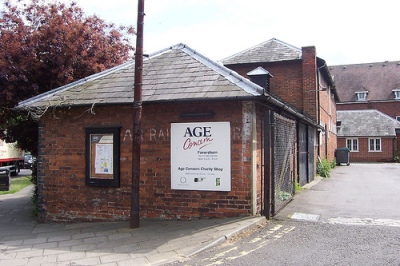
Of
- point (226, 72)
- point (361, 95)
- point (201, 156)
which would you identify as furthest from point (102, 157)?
point (361, 95)

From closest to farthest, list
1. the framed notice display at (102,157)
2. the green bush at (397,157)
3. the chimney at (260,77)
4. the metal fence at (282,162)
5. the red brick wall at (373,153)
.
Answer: the framed notice display at (102,157)
the metal fence at (282,162)
the chimney at (260,77)
the green bush at (397,157)
the red brick wall at (373,153)

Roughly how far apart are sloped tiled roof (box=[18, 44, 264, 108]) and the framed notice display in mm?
758

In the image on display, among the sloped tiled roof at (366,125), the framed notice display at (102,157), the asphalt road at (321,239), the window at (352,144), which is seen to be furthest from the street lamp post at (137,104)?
the window at (352,144)

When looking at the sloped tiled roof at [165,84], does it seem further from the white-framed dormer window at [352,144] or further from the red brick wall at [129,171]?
the white-framed dormer window at [352,144]

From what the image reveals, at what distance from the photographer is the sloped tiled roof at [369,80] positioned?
47969mm

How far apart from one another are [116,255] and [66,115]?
13.8ft

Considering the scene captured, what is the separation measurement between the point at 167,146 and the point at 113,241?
90.5 inches

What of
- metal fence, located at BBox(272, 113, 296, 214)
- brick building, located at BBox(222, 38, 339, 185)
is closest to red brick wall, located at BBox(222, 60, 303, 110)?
brick building, located at BBox(222, 38, 339, 185)

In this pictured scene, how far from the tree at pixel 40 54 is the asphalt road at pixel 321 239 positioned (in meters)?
7.14

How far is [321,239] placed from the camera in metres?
6.38

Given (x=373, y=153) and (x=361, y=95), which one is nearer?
(x=373, y=153)

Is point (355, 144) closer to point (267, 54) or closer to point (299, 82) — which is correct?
point (299, 82)

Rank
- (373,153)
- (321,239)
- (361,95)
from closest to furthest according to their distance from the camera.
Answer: (321,239)
(373,153)
(361,95)

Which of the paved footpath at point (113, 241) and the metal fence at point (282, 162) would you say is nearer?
the paved footpath at point (113, 241)
